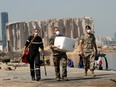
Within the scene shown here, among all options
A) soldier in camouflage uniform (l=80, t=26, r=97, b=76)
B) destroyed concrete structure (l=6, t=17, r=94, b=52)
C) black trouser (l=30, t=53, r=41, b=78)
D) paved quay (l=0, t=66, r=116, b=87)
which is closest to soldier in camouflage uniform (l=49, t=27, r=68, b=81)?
paved quay (l=0, t=66, r=116, b=87)

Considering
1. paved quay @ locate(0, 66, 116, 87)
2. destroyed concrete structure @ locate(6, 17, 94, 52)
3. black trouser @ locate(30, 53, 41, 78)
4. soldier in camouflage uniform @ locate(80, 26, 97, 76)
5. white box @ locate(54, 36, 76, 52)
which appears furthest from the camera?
destroyed concrete structure @ locate(6, 17, 94, 52)

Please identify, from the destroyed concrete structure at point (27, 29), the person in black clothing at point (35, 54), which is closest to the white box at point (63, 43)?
the person in black clothing at point (35, 54)

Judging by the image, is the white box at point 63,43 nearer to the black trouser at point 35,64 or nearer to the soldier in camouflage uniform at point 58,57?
the soldier in camouflage uniform at point 58,57

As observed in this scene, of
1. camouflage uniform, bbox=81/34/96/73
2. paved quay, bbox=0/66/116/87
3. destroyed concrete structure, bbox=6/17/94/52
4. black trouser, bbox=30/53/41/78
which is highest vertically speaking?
destroyed concrete structure, bbox=6/17/94/52

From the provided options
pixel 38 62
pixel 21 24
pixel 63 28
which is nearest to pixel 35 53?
pixel 38 62

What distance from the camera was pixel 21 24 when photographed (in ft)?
448

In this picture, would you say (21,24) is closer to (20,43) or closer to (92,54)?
(20,43)

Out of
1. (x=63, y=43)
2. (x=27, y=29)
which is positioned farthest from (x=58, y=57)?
(x=27, y=29)

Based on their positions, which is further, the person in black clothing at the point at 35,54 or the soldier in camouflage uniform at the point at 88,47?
the soldier in camouflage uniform at the point at 88,47

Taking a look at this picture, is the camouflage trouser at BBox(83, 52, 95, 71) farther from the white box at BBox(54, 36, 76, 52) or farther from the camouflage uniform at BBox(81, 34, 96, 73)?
the white box at BBox(54, 36, 76, 52)

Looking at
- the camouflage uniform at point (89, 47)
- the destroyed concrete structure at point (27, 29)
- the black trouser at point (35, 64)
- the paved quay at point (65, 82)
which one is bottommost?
the paved quay at point (65, 82)

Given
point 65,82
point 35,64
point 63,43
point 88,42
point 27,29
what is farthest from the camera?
point 27,29

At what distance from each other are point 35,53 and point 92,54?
1973mm

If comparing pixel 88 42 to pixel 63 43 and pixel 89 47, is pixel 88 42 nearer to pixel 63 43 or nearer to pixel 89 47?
pixel 89 47
